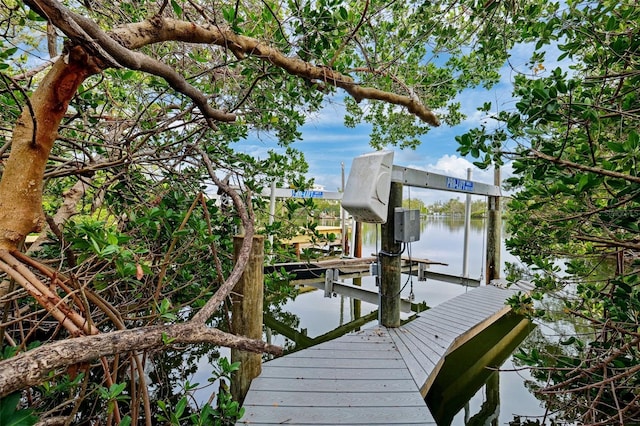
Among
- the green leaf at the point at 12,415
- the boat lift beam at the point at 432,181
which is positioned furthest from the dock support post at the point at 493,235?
the green leaf at the point at 12,415

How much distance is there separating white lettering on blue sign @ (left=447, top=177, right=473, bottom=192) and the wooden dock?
2023mm

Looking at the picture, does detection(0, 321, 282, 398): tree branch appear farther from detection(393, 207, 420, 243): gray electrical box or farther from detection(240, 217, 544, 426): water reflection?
detection(393, 207, 420, 243): gray electrical box

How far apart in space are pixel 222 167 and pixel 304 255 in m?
0.91

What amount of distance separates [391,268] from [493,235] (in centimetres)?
397

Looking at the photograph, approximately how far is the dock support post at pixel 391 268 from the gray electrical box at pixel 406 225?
0.30 feet

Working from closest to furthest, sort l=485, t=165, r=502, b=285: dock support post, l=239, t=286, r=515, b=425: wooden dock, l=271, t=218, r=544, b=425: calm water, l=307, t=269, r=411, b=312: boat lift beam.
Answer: l=239, t=286, r=515, b=425: wooden dock, l=271, t=218, r=544, b=425: calm water, l=307, t=269, r=411, b=312: boat lift beam, l=485, t=165, r=502, b=285: dock support post

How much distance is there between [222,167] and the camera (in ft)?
7.13

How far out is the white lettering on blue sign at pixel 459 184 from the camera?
4.45m

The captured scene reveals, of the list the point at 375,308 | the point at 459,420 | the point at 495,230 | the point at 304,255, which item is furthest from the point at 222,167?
the point at 495,230

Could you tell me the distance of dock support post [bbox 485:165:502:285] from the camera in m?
6.21

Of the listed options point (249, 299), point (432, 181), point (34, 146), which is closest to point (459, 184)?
point (432, 181)

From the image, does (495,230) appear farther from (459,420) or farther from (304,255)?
(304,255)

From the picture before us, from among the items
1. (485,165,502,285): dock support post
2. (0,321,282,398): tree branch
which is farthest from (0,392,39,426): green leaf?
(485,165,502,285): dock support post

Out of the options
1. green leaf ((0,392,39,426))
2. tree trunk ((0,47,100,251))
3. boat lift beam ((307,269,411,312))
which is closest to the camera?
green leaf ((0,392,39,426))
